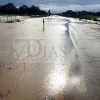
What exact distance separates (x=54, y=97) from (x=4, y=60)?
5.44 m

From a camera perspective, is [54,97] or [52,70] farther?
[52,70]

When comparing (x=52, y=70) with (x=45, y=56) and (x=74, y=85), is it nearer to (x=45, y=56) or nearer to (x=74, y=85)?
(x=74, y=85)

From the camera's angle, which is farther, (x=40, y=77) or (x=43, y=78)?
(x=40, y=77)

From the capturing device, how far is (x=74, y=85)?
22.9ft

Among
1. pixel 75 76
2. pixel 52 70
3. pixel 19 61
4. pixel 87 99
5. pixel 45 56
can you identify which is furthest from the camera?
pixel 45 56

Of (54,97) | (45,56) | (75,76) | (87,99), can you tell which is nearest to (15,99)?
(54,97)

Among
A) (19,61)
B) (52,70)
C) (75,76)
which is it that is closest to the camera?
(75,76)

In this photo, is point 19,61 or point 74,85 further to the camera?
point 19,61

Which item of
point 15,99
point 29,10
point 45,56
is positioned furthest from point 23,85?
point 29,10

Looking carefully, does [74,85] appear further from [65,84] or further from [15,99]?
[15,99]

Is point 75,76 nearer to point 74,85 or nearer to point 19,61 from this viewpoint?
point 74,85

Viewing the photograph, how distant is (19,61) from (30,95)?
183 inches

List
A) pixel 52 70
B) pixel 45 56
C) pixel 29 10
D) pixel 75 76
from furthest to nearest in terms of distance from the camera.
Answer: pixel 29 10 → pixel 45 56 → pixel 52 70 → pixel 75 76

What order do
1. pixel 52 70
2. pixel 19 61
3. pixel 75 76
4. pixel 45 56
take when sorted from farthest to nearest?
1. pixel 45 56
2. pixel 19 61
3. pixel 52 70
4. pixel 75 76
